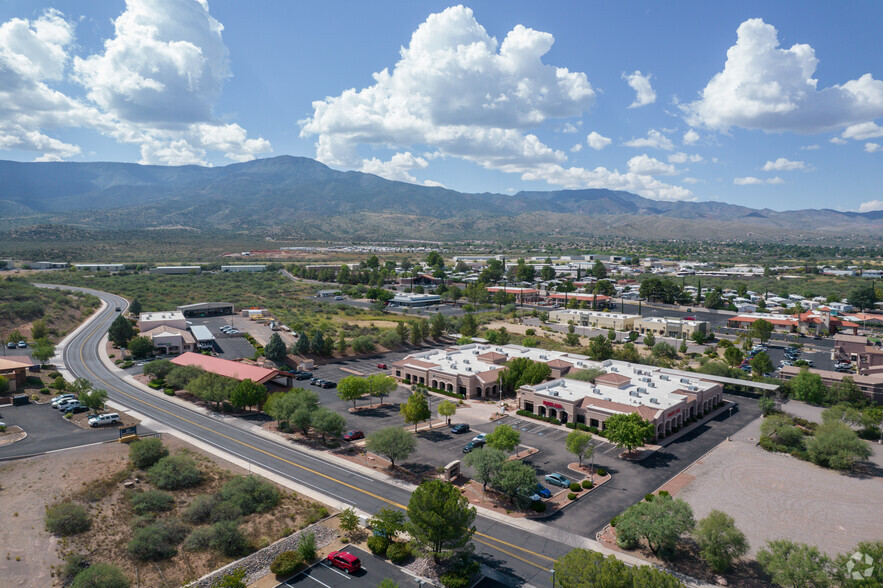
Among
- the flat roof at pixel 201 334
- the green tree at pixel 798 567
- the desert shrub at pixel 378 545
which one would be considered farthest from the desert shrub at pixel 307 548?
the flat roof at pixel 201 334

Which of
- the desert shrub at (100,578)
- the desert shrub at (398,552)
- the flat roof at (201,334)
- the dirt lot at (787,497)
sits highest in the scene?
the desert shrub at (100,578)

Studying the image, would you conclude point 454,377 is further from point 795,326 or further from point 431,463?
point 795,326

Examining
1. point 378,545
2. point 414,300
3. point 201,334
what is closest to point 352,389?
point 378,545

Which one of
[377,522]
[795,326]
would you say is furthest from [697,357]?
[377,522]

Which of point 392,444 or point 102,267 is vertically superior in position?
point 102,267

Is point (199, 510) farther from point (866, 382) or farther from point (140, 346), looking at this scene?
point (866, 382)

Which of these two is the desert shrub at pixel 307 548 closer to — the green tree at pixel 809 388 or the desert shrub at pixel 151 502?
the desert shrub at pixel 151 502
